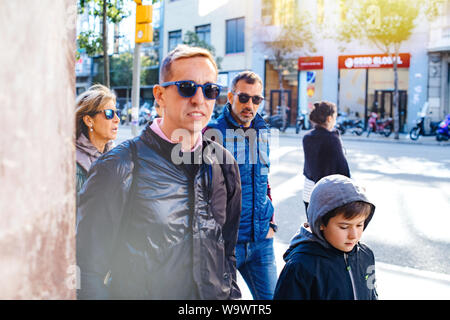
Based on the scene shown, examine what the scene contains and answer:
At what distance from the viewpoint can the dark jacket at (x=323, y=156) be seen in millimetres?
4516

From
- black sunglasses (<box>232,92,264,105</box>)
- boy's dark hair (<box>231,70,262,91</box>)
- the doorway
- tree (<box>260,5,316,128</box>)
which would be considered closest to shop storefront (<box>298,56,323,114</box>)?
tree (<box>260,5,316,128</box>)

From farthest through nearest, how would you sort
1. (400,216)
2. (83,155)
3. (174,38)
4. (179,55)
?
(174,38) → (400,216) → (83,155) → (179,55)

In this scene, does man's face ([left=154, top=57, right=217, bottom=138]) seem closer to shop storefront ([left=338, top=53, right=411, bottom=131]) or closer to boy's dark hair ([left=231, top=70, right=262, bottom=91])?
boy's dark hair ([left=231, top=70, right=262, bottom=91])

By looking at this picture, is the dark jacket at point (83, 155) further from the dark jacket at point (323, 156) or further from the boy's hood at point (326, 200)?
the dark jacket at point (323, 156)

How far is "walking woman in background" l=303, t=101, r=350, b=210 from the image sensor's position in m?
4.52

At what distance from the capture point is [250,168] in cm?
302

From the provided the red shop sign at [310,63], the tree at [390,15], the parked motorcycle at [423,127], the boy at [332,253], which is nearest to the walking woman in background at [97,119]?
the boy at [332,253]

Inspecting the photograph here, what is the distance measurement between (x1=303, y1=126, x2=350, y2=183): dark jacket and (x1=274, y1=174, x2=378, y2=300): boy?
2.30 metres

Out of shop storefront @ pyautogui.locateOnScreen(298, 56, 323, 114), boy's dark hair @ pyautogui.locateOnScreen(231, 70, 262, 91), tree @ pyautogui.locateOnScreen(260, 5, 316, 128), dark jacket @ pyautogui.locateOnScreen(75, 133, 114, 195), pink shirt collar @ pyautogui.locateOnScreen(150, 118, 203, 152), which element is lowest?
dark jacket @ pyautogui.locateOnScreen(75, 133, 114, 195)

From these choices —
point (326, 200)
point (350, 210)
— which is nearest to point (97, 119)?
point (326, 200)

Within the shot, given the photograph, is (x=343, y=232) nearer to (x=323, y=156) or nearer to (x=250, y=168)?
(x=250, y=168)

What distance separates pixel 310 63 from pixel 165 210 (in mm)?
27535

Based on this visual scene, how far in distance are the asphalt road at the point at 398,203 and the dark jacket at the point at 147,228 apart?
2.77 metres
